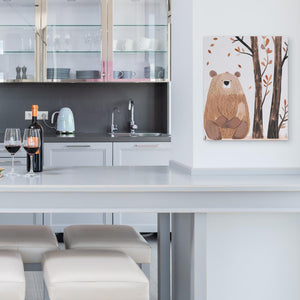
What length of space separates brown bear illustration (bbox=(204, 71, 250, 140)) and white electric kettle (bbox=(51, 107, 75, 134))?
257cm

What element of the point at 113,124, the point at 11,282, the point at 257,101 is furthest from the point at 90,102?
the point at 11,282

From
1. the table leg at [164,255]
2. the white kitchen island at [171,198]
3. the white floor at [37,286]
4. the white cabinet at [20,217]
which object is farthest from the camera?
the white cabinet at [20,217]

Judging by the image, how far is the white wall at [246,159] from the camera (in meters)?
2.50

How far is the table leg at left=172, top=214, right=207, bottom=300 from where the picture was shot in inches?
86.0

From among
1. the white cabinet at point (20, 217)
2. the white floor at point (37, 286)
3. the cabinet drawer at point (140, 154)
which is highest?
the cabinet drawer at point (140, 154)

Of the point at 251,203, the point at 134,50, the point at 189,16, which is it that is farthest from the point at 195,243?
the point at 134,50

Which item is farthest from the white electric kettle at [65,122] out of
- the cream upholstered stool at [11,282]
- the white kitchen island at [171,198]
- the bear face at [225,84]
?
the cream upholstered stool at [11,282]

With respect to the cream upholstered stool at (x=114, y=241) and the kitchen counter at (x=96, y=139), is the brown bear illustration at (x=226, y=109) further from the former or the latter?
the kitchen counter at (x=96, y=139)

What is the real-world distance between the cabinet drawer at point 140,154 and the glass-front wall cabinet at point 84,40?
61 centimetres

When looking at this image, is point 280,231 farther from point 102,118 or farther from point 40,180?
point 102,118

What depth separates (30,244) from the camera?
239cm

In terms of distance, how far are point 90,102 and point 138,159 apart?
2.79ft

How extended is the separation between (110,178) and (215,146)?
1.71 feet

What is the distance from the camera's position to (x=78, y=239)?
2.51 m
